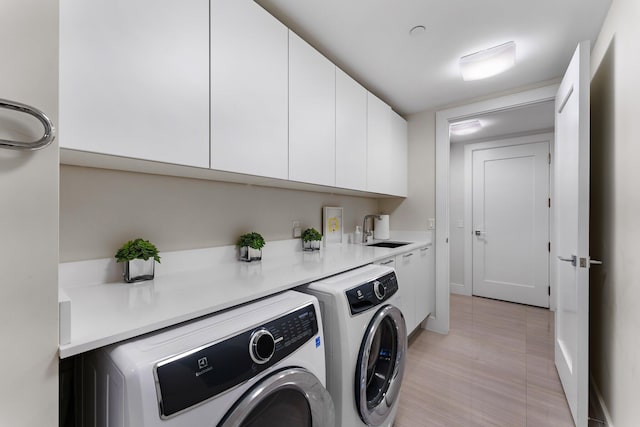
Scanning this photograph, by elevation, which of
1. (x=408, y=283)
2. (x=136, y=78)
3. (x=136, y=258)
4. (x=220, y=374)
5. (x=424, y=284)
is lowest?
(x=424, y=284)

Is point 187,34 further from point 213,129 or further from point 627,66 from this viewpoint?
point 627,66

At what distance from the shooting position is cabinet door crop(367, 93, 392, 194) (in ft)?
7.31

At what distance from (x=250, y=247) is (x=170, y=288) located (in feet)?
1.79

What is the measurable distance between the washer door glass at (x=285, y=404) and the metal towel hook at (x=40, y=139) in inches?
29.3

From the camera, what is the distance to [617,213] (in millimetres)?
1396

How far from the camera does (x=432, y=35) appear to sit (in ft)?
5.51

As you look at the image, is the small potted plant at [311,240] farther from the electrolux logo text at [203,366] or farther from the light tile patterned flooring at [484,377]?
the electrolux logo text at [203,366]

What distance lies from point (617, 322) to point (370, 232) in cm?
183

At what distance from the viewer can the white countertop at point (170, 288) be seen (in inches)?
27.1

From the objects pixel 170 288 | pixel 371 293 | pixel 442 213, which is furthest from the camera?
pixel 442 213

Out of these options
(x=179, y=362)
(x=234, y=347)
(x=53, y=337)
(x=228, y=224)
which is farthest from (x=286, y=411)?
(x=228, y=224)

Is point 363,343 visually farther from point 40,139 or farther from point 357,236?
point 357,236

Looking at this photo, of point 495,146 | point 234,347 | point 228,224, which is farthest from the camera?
point 495,146

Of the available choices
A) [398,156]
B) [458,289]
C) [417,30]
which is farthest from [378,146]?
[458,289]
